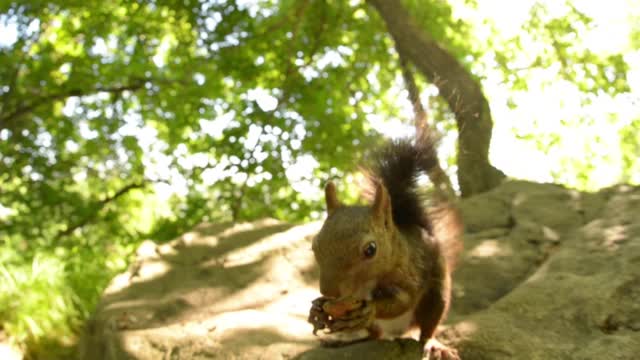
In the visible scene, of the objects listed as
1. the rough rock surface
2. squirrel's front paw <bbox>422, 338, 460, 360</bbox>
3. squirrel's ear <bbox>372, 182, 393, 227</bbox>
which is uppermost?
squirrel's ear <bbox>372, 182, 393, 227</bbox>

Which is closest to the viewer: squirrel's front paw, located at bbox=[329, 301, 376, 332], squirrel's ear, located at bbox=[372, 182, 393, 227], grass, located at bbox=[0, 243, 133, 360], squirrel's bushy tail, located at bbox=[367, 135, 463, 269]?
squirrel's front paw, located at bbox=[329, 301, 376, 332]

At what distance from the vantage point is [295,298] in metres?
3.90

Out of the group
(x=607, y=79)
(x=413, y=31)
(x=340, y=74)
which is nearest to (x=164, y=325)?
(x=413, y=31)

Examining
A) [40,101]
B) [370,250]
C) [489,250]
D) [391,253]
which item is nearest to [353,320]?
[370,250]

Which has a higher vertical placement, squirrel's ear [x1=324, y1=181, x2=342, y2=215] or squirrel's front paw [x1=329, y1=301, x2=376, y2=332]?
squirrel's ear [x1=324, y1=181, x2=342, y2=215]

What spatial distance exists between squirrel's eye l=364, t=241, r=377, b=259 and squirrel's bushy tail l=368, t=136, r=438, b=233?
60 cm

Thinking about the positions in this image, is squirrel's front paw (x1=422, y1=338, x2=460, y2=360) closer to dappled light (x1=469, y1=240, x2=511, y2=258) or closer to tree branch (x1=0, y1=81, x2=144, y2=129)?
dappled light (x1=469, y1=240, x2=511, y2=258)

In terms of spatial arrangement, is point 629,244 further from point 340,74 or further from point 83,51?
point 83,51

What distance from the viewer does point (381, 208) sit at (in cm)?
242

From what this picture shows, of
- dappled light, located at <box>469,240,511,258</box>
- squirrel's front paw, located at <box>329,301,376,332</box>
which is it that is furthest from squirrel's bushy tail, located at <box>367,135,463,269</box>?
Result: dappled light, located at <box>469,240,511,258</box>

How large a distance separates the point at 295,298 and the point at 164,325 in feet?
2.77

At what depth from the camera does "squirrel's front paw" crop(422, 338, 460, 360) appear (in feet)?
8.14

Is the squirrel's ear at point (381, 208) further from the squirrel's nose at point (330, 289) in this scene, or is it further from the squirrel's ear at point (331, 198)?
the squirrel's nose at point (330, 289)

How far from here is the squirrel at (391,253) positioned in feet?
7.13
